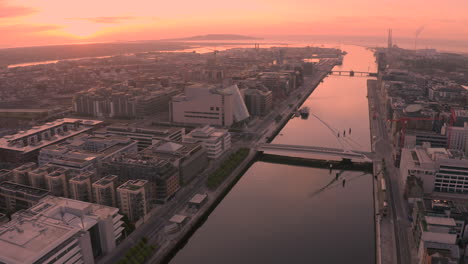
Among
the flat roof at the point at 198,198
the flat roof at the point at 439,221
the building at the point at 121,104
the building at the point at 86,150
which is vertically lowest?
the flat roof at the point at 198,198

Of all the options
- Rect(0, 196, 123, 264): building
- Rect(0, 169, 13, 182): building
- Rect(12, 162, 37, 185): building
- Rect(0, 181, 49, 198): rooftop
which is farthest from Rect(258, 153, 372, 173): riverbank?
Rect(0, 169, 13, 182): building

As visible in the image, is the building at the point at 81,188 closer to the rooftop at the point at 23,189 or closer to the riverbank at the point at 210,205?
the rooftop at the point at 23,189

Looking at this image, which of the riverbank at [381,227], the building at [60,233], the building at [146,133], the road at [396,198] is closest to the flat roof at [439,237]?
the road at [396,198]

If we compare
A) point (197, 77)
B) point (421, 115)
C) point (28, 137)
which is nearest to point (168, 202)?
point (28, 137)

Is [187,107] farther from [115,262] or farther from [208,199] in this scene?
[115,262]

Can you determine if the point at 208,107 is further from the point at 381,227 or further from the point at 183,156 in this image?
the point at 381,227

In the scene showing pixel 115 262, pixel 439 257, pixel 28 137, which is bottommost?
pixel 115 262

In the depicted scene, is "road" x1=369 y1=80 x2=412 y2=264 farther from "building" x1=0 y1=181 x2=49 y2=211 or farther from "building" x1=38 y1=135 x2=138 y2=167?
"building" x1=0 y1=181 x2=49 y2=211
